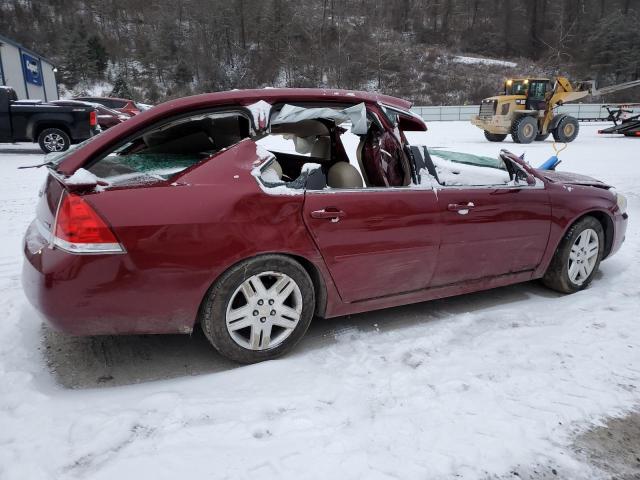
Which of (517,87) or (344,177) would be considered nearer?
(344,177)

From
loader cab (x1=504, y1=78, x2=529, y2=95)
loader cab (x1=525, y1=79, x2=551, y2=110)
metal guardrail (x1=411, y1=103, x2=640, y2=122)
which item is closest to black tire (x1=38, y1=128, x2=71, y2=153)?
loader cab (x1=525, y1=79, x2=551, y2=110)

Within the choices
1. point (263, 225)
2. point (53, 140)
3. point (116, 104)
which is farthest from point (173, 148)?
point (116, 104)

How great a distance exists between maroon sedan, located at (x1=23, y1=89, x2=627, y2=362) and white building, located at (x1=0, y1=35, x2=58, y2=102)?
1080 inches

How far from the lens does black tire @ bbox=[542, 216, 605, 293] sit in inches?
147

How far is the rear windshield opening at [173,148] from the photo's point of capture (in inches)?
102

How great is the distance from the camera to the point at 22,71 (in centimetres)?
2636

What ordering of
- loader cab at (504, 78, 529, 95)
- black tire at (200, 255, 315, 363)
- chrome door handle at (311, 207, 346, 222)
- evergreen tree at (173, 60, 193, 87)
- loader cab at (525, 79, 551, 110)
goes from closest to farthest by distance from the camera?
1. black tire at (200, 255, 315, 363)
2. chrome door handle at (311, 207, 346, 222)
3. loader cab at (525, 79, 551, 110)
4. loader cab at (504, 78, 529, 95)
5. evergreen tree at (173, 60, 193, 87)

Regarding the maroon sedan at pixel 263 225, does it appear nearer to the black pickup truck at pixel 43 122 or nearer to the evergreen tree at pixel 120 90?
the black pickup truck at pixel 43 122

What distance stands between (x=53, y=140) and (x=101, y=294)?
36.8 ft

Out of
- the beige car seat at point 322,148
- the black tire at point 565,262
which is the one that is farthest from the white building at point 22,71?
the black tire at point 565,262

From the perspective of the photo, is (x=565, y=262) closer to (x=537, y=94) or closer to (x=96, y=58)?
(x=537, y=94)

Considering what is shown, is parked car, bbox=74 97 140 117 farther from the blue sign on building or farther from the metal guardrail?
the metal guardrail

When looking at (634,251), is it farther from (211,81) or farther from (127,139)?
(211,81)

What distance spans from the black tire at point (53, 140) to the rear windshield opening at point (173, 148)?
1001 cm
